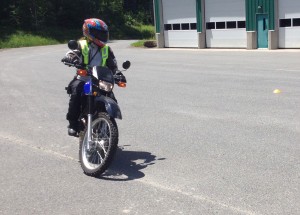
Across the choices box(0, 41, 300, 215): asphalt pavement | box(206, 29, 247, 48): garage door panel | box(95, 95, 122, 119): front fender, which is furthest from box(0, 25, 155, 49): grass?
box(95, 95, 122, 119): front fender

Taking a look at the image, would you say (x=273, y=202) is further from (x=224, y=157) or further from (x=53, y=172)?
(x=53, y=172)

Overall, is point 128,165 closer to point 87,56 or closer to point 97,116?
point 97,116

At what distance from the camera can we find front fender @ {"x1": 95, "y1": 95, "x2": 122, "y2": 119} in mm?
5664

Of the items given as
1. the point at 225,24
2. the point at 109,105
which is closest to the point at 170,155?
the point at 109,105

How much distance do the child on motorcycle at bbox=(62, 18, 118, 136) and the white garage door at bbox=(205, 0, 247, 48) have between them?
902 inches

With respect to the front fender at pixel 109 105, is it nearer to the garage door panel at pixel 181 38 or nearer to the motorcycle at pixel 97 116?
the motorcycle at pixel 97 116

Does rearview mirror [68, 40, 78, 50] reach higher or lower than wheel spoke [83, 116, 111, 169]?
higher

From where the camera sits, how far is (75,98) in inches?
243

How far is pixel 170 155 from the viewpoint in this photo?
21.3 feet

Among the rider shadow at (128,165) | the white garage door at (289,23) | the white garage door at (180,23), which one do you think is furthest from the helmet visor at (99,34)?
the white garage door at (180,23)

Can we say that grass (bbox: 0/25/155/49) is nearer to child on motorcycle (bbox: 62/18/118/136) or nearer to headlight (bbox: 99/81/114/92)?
child on motorcycle (bbox: 62/18/118/136)

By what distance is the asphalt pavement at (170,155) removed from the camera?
4.82 m

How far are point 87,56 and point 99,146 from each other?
1230 mm

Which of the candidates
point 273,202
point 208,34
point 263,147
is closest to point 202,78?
point 263,147
